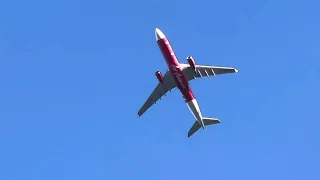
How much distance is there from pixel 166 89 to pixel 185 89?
7.72 metres

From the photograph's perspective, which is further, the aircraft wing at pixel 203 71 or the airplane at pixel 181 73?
the aircraft wing at pixel 203 71

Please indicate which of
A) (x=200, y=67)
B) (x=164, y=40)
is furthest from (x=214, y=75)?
Result: (x=164, y=40)

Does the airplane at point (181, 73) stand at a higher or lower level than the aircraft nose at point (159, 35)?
lower

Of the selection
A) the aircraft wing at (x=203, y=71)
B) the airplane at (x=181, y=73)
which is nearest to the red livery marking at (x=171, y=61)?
the airplane at (x=181, y=73)

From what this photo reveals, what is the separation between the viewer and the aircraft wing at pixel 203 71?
188 metres

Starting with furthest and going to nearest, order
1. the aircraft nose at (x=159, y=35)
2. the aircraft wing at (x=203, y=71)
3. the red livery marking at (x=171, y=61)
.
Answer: the aircraft wing at (x=203, y=71) < the aircraft nose at (x=159, y=35) < the red livery marking at (x=171, y=61)

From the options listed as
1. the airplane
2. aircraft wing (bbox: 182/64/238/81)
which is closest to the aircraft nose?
the airplane

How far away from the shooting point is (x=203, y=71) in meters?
190

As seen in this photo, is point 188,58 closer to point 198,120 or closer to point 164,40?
point 164,40

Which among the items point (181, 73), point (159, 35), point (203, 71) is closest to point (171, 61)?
point (181, 73)

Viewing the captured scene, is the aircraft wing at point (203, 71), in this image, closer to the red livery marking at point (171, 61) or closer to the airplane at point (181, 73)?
the airplane at point (181, 73)

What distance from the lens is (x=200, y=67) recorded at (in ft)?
622

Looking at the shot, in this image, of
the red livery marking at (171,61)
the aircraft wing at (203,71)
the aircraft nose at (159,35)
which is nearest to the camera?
the red livery marking at (171,61)

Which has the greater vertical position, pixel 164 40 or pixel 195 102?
pixel 164 40
